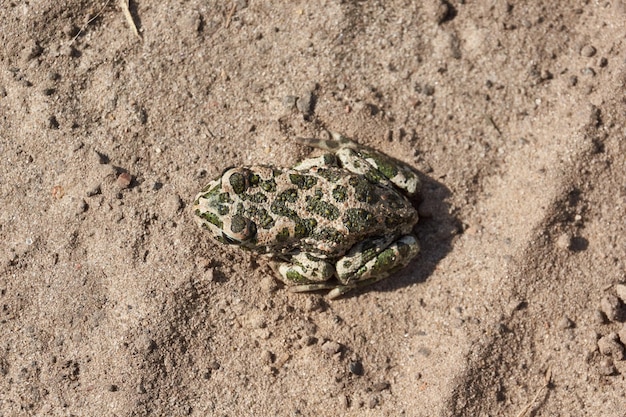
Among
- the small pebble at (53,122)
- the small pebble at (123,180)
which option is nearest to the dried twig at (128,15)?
the small pebble at (53,122)

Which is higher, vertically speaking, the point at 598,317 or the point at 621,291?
the point at 621,291

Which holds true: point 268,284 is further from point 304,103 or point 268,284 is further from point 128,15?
point 128,15

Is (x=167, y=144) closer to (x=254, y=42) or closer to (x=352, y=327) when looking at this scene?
(x=254, y=42)

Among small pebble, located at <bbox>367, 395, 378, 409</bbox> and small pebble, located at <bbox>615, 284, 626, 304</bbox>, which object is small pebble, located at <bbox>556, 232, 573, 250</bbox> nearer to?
small pebble, located at <bbox>615, 284, 626, 304</bbox>

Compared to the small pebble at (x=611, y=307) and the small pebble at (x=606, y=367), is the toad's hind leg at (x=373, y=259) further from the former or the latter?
the small pebble at (x=606, y=367)

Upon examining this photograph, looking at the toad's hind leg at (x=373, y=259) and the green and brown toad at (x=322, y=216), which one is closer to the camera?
the green and brown toad at (x=322, y=216)

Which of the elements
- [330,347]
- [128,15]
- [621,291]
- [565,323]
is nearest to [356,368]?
[330,347]
